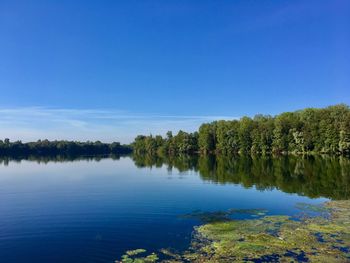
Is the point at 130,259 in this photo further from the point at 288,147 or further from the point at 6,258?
the point at 288,147

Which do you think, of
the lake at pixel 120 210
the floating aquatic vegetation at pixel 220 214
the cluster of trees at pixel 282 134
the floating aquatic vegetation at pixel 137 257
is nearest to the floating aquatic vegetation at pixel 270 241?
the floating aquatic vegetation at pixel 137 257

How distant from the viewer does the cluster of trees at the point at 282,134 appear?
110m

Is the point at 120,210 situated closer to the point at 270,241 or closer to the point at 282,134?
the point at 270,241

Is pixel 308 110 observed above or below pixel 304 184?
above

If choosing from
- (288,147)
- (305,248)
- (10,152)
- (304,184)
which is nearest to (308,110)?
(288,147)

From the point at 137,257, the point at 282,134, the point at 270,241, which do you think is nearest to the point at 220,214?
the point at 270,241

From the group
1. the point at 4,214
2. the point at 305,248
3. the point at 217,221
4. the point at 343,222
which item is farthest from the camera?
the point at 4,214

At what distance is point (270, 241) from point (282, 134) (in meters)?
117

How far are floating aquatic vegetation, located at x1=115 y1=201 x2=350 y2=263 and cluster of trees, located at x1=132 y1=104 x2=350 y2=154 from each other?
92080 mm

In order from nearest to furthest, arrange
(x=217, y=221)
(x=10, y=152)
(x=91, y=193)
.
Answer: (x=217, y=221) < (x=91, y=193) < (x=10, y=152)

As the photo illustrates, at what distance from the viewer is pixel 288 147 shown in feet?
423

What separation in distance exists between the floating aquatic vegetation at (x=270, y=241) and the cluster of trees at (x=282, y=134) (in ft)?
302

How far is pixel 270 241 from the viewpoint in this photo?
18.1 meters

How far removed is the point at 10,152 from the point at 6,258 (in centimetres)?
20001
